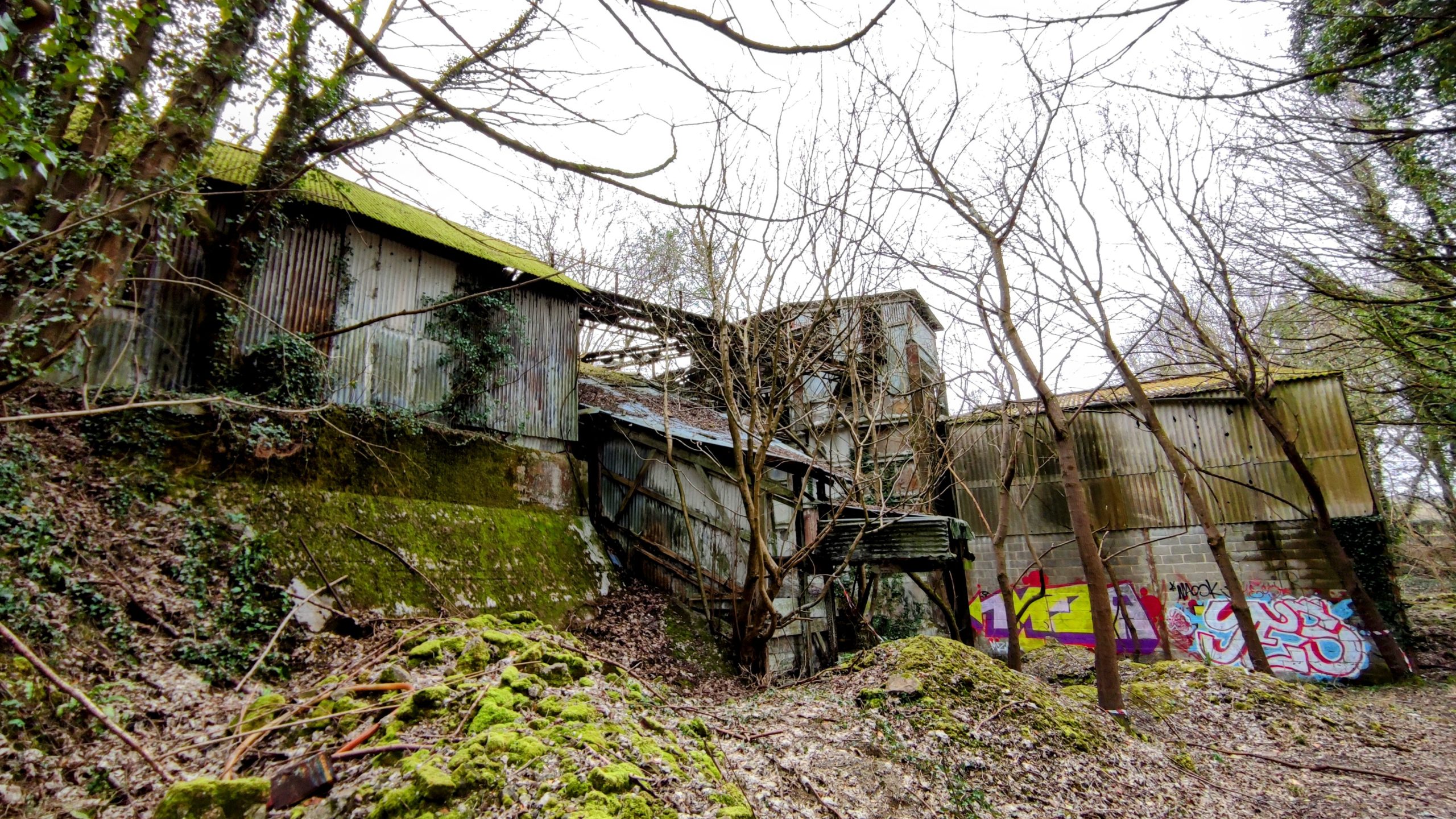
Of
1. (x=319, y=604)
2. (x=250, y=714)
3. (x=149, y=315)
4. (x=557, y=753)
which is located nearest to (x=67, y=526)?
(x=319, y=604)

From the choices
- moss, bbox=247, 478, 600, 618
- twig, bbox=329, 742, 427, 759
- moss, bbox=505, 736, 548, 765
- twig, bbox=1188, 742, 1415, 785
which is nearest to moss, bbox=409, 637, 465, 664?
moss, bbox=247, 478, 600, 618

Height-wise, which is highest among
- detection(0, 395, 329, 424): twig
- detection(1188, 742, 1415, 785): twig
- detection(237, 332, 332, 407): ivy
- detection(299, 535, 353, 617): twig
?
detection(237, 332, 332, 407): ivy

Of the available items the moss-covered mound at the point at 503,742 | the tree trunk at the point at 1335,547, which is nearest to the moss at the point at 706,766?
the moss-covered mound at the point at 503,742

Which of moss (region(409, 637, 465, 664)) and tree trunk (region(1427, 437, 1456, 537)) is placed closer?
moss (region(409, 637, 465, 664))

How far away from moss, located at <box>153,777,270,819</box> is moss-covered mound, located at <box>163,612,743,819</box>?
13 millimetres

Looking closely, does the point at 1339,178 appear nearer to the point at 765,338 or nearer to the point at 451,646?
the point at 765,338

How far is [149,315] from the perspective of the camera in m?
7.68

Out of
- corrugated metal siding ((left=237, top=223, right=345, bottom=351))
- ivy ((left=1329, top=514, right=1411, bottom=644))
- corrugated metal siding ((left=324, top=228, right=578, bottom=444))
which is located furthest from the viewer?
ivy ((left=1329, top=514, right=1411, bottom=644))

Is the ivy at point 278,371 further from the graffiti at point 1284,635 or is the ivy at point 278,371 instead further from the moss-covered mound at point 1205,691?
the graffiti at point 1284,635

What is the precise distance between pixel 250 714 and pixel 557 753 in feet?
8.51

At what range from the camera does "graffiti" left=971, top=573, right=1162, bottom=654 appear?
15188 millimetres

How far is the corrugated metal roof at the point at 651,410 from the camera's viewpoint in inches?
444

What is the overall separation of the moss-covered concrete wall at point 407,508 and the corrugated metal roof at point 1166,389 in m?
9.10

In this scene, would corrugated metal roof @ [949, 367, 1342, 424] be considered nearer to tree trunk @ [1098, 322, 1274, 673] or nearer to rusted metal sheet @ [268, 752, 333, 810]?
tree trunk @ [1098, 322, 1274, 673]
